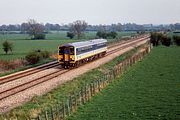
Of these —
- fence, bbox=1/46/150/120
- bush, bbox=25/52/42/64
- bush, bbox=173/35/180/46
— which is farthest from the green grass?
bush, bbox=173/35/180/46

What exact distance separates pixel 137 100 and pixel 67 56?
17.6 meters

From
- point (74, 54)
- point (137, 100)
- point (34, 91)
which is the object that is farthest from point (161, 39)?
point (137, 100)

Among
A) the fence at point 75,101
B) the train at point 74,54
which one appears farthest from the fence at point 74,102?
the train at point 74,54

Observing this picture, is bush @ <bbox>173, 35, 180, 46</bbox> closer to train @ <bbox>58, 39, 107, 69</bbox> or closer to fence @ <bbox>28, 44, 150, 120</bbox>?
train @ <bbox>58, 39, 107, 69</bbox>

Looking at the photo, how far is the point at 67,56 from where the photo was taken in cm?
4116

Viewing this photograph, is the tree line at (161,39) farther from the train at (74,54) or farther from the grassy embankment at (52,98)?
the grassy embankment at (52,98)

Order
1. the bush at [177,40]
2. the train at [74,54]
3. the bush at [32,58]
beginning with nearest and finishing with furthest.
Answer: the train at [74,54] → the bush at [32,58] → the bush at [177,40]

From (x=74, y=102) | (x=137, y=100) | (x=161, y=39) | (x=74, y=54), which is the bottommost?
(x=137, y=100)

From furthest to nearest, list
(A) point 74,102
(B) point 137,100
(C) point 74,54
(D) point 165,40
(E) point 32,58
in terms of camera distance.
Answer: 1. (D) point 165,40
2. (E) point 32,58
3. (C) point 74,54
4. (B) point 137,100
5. (A) point 74,102

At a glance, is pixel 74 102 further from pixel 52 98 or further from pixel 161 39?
pixel 161 39

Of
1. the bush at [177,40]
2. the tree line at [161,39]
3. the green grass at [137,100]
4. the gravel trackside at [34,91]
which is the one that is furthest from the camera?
the bush at [177,40]

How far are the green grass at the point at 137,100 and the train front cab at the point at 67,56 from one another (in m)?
7.03

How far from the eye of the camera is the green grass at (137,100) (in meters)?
20.7

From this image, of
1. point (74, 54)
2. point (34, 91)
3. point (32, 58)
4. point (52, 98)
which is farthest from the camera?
point (32, 58)
